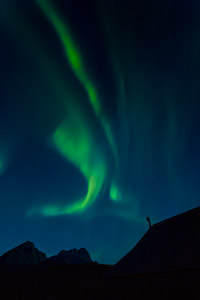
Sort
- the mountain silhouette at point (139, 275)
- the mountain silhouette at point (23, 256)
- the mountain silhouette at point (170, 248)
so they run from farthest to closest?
the mountain silhouette at point (23, 256) → the mountain silhouette at point (170, 248) → the mountain silhouette at point (139, 275)

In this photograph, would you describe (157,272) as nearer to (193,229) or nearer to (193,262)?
(193,262)

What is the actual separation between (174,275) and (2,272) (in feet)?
46.1

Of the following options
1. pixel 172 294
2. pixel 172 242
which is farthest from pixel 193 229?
pixel 172 294

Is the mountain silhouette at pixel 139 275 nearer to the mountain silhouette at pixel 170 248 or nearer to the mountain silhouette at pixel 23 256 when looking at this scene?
the mountain silhouette at pixel 170 248

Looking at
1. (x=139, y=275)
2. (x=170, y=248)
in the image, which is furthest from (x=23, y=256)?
(x=170, y=248)

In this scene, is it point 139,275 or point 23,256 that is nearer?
point 139,275

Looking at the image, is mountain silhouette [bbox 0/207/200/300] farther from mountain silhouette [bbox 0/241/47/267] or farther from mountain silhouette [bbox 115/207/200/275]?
mountain silhouette [bbox 0/241/47/267]

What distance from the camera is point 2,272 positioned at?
1816 centimetres

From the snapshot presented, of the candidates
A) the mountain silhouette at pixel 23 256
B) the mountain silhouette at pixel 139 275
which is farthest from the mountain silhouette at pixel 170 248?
the mountain silhouette at pixel 23 256

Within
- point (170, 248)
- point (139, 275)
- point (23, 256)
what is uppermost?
point (23, 256)

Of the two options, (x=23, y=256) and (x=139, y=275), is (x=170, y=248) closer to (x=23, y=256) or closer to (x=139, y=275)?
(x=139, y=275)

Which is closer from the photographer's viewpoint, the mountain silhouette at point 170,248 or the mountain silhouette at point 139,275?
the mountain silhouette at point 139,275

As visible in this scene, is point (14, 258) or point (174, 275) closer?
point (174, 275)

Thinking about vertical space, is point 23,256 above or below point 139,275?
above
